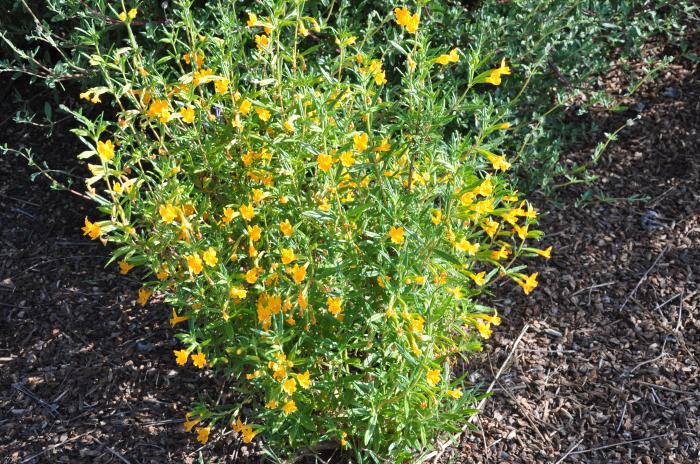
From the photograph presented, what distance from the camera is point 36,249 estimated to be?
154 inches

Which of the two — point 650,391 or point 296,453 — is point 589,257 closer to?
point 650,391

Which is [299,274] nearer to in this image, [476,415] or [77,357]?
[476,415]

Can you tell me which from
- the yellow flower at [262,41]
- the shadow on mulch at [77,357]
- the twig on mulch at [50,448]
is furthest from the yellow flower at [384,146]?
the twig on mulch at [50,448]

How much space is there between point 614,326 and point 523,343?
442 millimetres

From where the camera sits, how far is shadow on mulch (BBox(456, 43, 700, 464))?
Answer: 3166mm

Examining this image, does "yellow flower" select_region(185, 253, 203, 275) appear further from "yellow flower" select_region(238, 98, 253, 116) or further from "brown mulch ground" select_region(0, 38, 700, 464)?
"brown mulch ground" select_region(0, 38, 700, 464)

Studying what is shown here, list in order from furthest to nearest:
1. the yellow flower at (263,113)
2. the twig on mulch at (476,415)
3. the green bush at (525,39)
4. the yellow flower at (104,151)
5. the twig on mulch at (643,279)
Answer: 1. the green bush at (525,39)
2. the twig on mulch at (643,279)
3. the twig on mulch at (476,415)
4. the yellow flower at (263,113)
5. the yellow flower at (104,151)

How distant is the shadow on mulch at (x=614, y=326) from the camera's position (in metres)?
3.17

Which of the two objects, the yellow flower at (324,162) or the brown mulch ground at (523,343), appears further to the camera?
the brown mulch ground at (523,343)

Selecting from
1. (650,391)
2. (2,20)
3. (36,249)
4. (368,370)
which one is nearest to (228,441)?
(368,370)

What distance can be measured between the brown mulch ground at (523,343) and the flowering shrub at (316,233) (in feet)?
1.82

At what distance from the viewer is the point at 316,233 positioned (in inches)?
109

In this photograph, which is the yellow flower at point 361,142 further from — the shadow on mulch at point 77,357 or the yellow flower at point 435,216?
the shadow on mulch at point 77,357

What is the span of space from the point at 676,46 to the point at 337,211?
3.27 m
